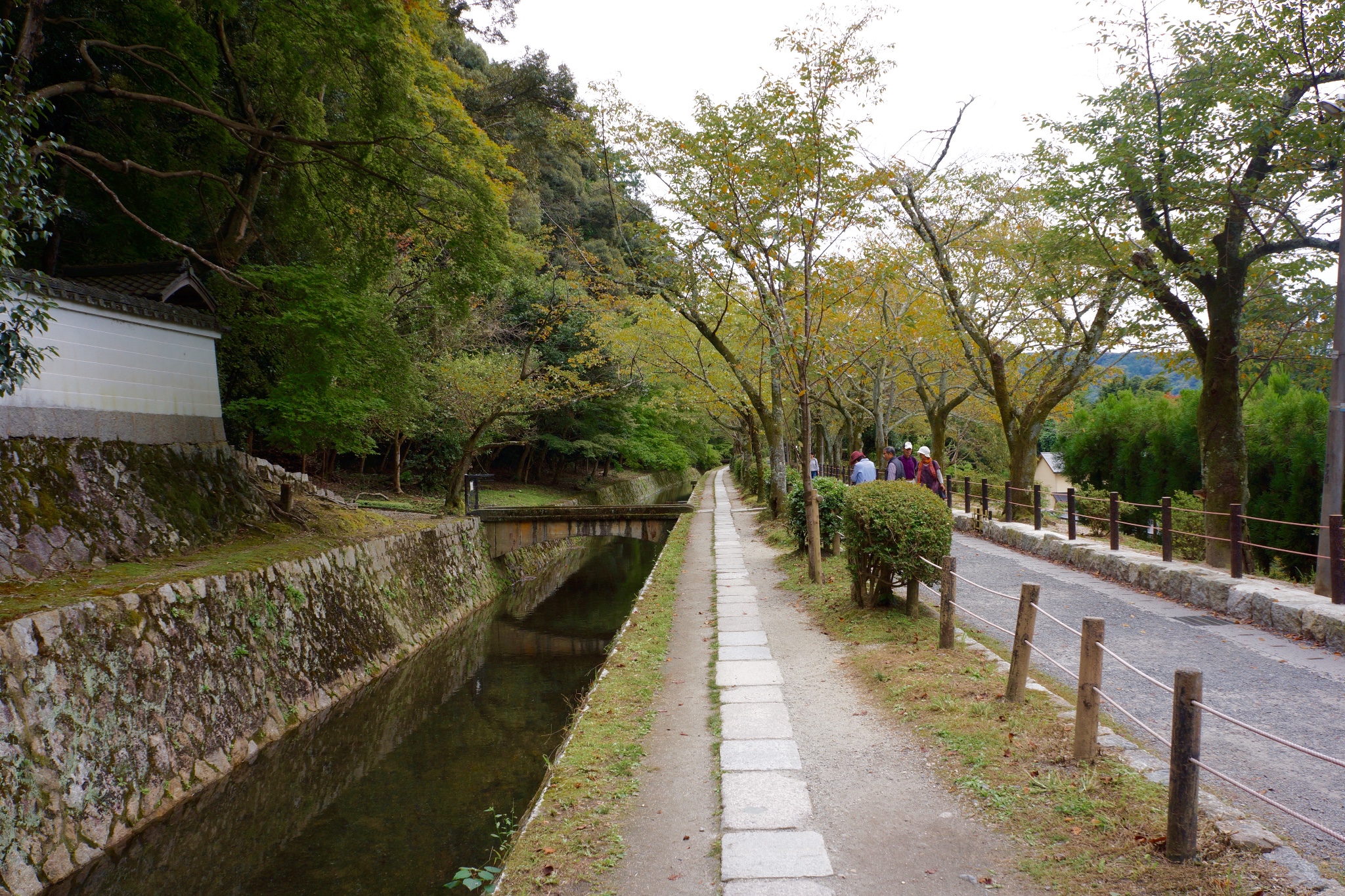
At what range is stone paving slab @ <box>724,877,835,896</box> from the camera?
3.48 m

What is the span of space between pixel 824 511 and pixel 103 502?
9.84 m

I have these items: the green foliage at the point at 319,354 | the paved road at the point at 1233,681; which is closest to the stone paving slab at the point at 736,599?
the paved road at the point at 1233,681

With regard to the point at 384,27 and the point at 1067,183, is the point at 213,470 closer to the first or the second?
the point at 384,27

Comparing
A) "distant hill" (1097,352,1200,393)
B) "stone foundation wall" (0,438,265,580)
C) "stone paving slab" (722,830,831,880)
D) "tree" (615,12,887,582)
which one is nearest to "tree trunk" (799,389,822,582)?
"tree" (615,12,887,582)

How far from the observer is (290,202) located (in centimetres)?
1313

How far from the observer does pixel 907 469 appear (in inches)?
544

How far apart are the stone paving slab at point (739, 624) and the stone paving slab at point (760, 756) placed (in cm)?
329

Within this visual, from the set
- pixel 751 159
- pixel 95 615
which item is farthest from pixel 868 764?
pixel 751 159

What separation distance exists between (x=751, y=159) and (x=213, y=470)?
367 inches

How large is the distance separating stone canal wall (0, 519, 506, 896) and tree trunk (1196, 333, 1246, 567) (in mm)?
11917

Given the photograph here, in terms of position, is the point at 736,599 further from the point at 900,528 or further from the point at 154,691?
the point at 154,691

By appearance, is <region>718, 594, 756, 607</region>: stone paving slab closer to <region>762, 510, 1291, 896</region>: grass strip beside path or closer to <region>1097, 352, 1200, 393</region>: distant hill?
<region>762, 510, 1291, 896</region>: grass strip beside path

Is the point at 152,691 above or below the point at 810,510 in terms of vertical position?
below

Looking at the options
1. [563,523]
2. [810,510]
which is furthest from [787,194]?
[563,523]
